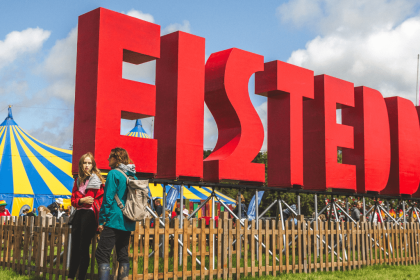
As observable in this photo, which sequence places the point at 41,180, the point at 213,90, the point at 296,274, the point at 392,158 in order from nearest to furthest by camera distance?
1. the point at 296,274
2. the point at 213,90
3. the point at 392,158
4. the point at 41,180

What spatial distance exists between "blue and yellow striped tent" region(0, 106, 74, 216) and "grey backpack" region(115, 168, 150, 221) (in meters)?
14.3

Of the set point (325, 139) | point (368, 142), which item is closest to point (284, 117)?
point (325, 139)

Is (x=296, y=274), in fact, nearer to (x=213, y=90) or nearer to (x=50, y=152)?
(x=213, y=90)

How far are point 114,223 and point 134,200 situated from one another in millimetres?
379

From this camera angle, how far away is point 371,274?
29.5ft

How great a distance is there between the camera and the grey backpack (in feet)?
18.3

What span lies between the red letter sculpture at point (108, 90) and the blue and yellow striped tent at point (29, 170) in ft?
37.8

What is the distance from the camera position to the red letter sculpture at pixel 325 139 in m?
11.8

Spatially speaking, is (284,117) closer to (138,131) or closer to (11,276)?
(11,276)

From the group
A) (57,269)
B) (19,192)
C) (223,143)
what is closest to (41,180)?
(19,192)

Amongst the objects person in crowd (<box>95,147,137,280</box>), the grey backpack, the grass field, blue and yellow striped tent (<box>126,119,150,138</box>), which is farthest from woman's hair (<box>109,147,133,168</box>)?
blue and yellow striped tent (<box>126,119,150,138</box>)

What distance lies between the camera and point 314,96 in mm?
12164

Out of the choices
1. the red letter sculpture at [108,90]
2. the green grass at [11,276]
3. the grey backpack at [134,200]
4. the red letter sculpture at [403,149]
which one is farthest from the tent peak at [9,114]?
the grey backpack at [134,200]

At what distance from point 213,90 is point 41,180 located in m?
12.4
